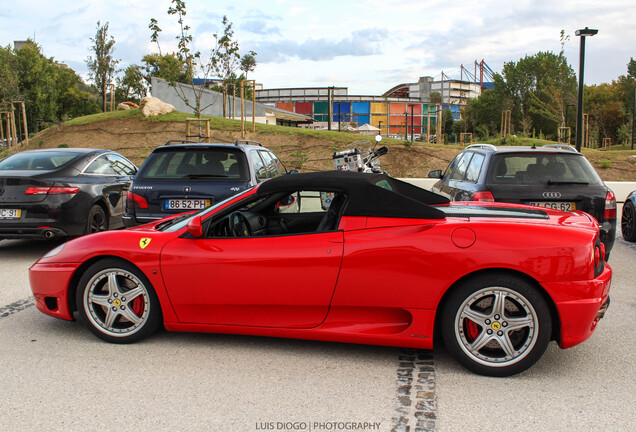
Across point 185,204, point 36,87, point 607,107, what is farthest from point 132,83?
point 185,204

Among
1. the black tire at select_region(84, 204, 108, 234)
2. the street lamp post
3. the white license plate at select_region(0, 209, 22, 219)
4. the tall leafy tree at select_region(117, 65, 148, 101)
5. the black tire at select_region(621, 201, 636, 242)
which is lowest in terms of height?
the black tire at select_region(621, 201, 636, 242)

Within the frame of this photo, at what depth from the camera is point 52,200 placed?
7852mm

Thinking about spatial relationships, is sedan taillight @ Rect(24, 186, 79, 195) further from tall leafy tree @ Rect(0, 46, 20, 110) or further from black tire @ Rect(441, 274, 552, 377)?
tall leafy tree @ Rect(0, 46, 20, 110)

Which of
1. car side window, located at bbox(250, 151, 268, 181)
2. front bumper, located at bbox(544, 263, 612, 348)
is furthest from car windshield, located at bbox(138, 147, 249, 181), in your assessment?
front bumper, located at bbox(544, 263, 612, 348)

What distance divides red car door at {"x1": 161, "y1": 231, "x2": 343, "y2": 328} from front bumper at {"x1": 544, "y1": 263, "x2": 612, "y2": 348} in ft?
4.70

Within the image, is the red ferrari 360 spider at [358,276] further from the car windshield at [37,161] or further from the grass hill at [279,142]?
the grass hill at [279,142]

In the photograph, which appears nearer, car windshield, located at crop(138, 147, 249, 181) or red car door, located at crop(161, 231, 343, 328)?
red car door, located at crop(161, 231, 343, 328)

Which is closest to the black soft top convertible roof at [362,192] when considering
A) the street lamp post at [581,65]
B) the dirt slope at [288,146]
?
the street lamp post at [581,65]

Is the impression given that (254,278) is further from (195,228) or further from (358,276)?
(358,276)

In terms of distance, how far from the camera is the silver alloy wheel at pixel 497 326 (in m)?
3.74

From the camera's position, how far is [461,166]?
27.9 ft

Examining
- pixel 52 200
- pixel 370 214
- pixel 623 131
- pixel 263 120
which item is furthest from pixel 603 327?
pixel 263 120

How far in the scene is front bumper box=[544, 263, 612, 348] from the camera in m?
3.70

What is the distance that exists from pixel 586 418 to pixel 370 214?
180 cm
